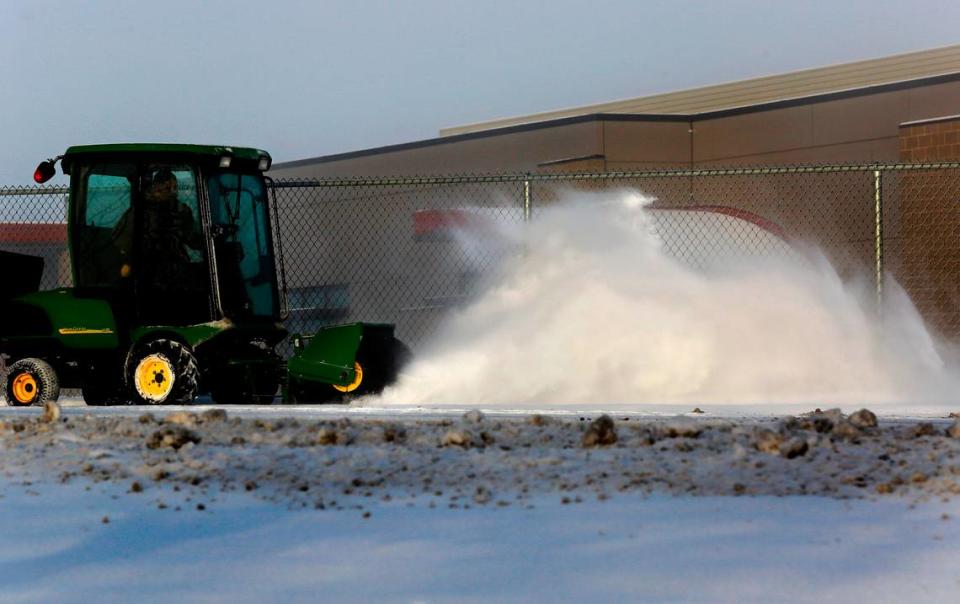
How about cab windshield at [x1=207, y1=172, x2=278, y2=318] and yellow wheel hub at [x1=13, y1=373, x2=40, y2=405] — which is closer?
cab windshield at [x1=207, y1=172, x2=278, y2=318]

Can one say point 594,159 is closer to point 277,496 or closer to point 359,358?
point 359,358

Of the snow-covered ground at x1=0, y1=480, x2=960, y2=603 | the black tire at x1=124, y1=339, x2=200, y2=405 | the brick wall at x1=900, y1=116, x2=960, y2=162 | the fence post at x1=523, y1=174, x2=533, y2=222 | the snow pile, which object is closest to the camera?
the snow-covered ground at x1=0, y1=480, x2=960, y2=603

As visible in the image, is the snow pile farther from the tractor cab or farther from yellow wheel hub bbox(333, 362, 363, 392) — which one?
the tractor cab

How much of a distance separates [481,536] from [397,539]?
26 centimetres

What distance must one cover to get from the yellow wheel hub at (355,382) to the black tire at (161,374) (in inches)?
45.3

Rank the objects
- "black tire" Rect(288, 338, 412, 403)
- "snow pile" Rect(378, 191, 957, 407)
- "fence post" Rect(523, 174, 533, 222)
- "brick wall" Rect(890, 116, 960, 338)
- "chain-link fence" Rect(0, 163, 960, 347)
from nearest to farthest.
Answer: "black tire" Rect(288, 338, 412, 403), "snow pile" Rect(378, 191, 957, 407), "fence post" Rect(523, 174, 533, 222), "chain-link fence" Rect(0, 163, 960, 347), "brick wall" Rect(890, 116, 960, 338)

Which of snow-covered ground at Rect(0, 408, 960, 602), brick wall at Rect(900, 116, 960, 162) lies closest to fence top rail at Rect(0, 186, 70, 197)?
snow-covered ground at Rect(0, 408, 960, 602)

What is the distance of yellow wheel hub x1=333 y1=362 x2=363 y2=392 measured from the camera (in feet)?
35.6

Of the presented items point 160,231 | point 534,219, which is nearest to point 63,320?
point 160,231

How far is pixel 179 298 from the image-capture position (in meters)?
11.0

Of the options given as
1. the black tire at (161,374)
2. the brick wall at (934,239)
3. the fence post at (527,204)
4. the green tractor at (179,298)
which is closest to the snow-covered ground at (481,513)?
the black tire at (161,374)

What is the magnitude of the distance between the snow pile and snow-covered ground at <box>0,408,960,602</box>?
4671 millimetres

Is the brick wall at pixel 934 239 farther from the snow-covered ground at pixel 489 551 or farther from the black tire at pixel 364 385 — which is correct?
the snow-covered ground at pixel 489 551

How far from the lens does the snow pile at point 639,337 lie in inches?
448
